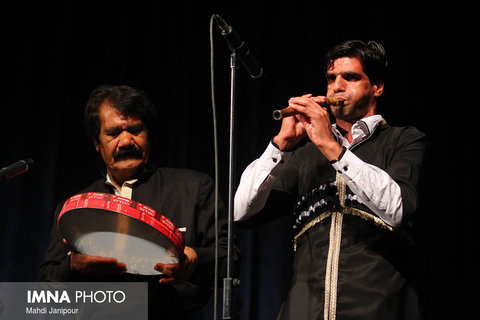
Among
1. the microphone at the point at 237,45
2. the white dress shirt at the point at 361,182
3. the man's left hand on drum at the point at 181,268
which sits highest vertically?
the microphone at the point at 237,45

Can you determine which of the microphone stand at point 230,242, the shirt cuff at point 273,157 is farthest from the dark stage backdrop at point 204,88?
the microphone stand at point 230,242

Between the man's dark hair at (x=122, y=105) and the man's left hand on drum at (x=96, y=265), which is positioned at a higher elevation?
the man's dark hair at (x=122, y=105)

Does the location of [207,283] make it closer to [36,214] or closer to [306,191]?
[306,191]

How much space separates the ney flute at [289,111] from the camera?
178 centimetres

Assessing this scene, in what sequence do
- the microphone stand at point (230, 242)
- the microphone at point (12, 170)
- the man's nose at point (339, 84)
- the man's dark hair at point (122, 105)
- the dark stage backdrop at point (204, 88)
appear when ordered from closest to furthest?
the microphone stand at point (230, 242) → the microphone at point (12, 170) → the man's nose at point (339, 84) → the man's dark hair at point (122, 105) → the dark stage backdrop at point (204, 88)

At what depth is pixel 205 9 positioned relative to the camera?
11.0ft

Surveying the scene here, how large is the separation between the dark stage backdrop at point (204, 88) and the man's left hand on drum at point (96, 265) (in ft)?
4.13

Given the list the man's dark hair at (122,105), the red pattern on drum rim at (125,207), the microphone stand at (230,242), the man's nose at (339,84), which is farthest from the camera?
the man's dark hair at (122,105)

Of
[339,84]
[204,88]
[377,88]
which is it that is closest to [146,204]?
[339,84]

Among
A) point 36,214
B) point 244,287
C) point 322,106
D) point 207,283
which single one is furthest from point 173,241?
point 36,214

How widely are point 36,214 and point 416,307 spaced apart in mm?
2178

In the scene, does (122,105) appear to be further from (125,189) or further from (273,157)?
(273,157)

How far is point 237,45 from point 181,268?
0.74 meters

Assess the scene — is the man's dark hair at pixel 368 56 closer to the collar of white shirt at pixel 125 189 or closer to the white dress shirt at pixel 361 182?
the white dress shirt at pixel 361 182
